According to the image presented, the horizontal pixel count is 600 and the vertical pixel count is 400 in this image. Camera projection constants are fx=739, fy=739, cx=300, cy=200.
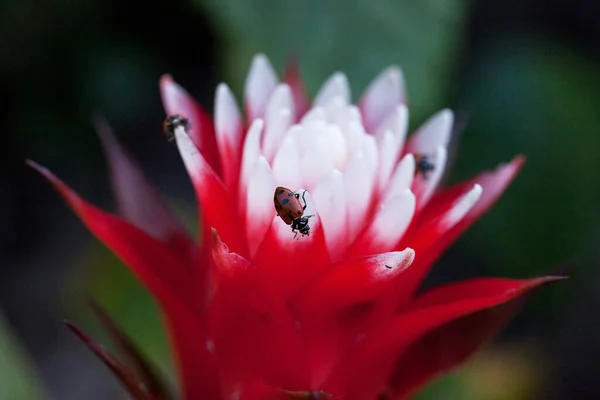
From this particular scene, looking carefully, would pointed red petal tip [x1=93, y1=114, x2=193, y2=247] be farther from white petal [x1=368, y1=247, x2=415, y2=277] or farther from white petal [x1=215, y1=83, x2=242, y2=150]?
white petal [x1=368, y1=247, x2=415, y2=277]

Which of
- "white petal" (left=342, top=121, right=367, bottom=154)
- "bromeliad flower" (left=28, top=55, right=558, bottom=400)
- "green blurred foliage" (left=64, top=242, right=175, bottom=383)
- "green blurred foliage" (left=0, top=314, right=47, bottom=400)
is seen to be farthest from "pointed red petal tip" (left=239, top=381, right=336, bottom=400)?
"green blurred foliage" (left=64, top=242, right=175, bottom=383)

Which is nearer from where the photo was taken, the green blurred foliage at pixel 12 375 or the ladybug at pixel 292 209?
the ladybug at pixel 292 209

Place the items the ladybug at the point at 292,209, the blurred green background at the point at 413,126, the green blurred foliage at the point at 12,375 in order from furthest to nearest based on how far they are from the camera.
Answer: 1. the blurred green background at the point at 413,126
2. the green blurred foliage at the point at 12,375
3. the ladybug at the point at 292,209

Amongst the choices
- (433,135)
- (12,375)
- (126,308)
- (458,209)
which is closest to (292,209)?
(458,209)

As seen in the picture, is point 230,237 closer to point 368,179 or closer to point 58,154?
point 368,179

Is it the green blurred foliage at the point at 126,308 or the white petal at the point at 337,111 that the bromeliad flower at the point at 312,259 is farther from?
the green blurred foliage at the point at 126,308

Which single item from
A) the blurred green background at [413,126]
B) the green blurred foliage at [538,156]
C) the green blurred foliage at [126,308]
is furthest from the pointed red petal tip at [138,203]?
the green blurred foliage at [538,156]
